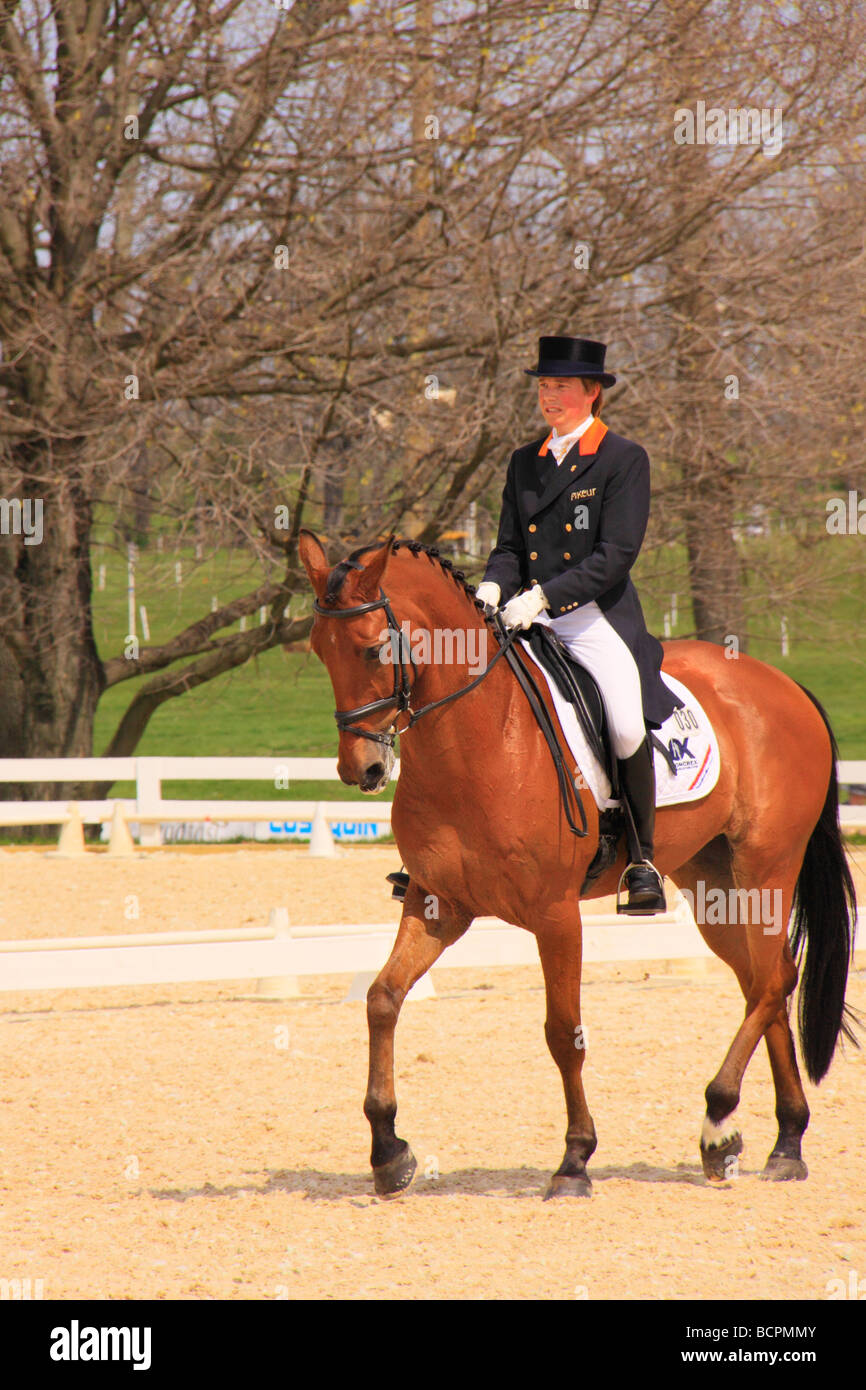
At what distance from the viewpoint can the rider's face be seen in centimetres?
502

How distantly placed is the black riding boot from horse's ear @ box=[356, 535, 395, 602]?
1199mm

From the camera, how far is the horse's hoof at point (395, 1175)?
4770 mm

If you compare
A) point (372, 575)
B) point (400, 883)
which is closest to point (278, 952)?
point (400, 883)

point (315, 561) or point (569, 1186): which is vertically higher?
point (315, 561)

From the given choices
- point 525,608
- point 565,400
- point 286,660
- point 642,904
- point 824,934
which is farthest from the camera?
point 286,660

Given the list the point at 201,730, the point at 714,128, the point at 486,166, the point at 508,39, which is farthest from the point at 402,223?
the point at 201,730

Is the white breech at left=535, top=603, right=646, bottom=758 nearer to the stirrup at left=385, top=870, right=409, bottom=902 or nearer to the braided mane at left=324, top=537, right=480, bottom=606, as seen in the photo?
the braided mane at left=324, top=537, right=480, bottom=606

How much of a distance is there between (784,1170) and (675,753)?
5.19 ft

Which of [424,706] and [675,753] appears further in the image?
Answer: [675,753]

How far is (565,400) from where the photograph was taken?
5031mm

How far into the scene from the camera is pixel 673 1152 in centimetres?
560

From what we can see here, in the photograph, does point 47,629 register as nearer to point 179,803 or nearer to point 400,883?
point 179,803

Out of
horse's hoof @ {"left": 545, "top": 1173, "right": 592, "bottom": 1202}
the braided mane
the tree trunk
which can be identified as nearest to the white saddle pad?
the braided mane

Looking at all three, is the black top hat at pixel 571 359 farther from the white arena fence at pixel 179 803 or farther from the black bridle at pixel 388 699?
the white arena fence at pixel 179 803
